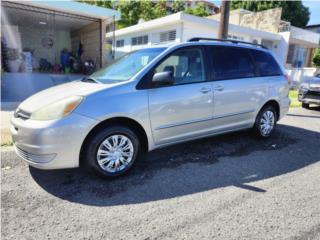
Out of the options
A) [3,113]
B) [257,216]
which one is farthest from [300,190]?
[3,113]

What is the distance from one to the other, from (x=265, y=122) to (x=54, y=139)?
415 cm

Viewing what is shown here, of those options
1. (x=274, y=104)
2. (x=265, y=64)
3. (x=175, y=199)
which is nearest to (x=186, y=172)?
(x=175, y=199)

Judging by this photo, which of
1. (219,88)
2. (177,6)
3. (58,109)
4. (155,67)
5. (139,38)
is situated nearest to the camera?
(58,109)

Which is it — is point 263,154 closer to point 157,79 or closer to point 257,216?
point 257,216

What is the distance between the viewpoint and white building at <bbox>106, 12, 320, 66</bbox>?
49.0 ft

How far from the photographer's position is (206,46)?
4527mm

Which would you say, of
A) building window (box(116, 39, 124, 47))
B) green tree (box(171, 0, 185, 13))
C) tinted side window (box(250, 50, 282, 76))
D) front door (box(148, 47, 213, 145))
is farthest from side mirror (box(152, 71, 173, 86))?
green tree (box(171, 0, 185, 13))

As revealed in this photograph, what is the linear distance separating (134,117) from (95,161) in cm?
78

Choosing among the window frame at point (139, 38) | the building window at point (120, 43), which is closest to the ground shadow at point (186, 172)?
the window frame at point (139, 38)

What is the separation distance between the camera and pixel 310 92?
381 inches

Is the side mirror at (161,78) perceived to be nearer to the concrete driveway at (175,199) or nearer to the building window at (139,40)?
the concrete driveway at (175,199)

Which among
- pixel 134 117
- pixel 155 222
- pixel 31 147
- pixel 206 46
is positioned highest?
pixel 206 46

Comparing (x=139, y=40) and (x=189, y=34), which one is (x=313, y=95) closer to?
(x=189, y=34)

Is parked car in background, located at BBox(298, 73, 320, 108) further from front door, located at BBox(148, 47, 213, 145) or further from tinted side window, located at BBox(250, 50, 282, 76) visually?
front door, located at BBox(148, 47, 213, 145)
